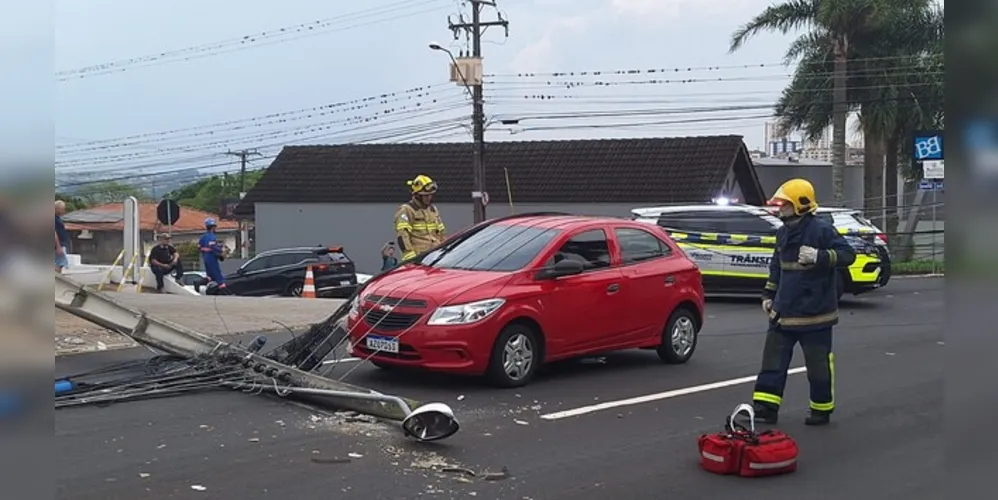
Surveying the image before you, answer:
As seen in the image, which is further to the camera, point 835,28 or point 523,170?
point 523,170

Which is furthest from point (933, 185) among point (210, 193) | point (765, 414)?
point (210, 193)

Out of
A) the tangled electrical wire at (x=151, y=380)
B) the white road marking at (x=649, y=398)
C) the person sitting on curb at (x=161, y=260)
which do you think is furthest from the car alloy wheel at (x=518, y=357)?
the person sitting on curb at (x=161, y=260)

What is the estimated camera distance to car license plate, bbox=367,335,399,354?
9.20 meters

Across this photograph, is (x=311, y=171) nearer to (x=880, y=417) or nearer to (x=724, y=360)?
(x=724, y=360)

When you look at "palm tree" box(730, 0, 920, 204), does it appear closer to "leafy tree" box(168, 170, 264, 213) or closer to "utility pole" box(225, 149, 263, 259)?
"utility pole" box(225, 149, 263, 259)

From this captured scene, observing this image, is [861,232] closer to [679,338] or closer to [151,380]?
[679,338]

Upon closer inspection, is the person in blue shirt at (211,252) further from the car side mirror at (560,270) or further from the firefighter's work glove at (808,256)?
Result: the firefighter's work glove at (808,256)

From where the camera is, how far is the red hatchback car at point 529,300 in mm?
9023

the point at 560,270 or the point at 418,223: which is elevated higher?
the point at 418,223

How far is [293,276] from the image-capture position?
2550 centimetres

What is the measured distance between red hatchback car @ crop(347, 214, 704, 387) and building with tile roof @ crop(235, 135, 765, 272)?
28.4 m

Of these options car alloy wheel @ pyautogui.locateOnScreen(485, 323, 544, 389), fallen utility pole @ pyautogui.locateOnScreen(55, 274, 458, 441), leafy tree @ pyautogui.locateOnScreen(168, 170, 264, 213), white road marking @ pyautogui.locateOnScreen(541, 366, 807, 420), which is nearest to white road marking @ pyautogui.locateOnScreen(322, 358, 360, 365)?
fallen utility pole @ pyautogui.locateOnScreen(55, 274, 458, 441)

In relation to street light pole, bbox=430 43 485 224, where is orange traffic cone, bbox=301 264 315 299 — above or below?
below

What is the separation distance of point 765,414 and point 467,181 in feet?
122
